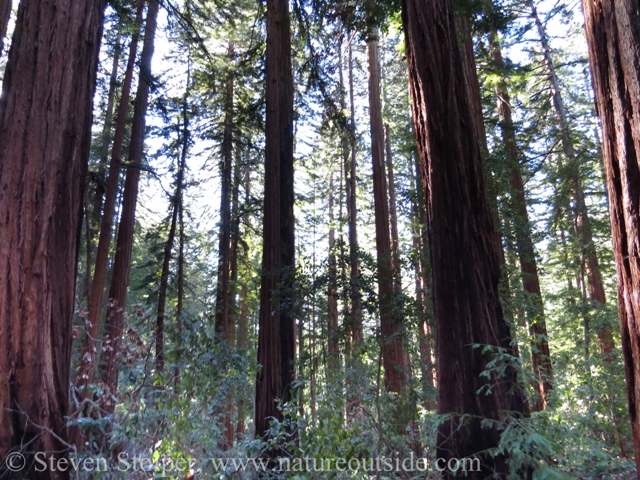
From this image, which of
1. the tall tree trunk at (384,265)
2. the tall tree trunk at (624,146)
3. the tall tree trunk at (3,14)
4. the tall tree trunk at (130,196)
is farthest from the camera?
the tall tree trunk at (130,196)

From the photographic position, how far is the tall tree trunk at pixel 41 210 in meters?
3.19

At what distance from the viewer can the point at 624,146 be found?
2.16 meters

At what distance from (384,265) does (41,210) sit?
16.8 ft

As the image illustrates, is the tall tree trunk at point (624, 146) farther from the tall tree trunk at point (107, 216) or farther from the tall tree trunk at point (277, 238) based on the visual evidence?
the tall tree trunk at point (107, 216)

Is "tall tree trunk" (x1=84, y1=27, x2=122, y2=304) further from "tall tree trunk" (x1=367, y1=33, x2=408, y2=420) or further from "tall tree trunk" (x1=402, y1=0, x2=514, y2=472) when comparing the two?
"tall tree trunk" (x1=402, y1=0, x2=514, y2=472)

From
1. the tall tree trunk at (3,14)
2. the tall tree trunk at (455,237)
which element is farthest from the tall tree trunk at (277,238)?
the tall tree trunk at (3,14)

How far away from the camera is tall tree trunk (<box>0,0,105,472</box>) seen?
126 inches

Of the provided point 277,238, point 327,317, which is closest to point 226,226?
point 277,238

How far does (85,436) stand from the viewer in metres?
3.66

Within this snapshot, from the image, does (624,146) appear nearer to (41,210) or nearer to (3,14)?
(41,210)

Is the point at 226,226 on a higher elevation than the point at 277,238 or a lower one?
higher

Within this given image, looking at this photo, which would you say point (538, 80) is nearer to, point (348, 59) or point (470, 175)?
point (348, 59)

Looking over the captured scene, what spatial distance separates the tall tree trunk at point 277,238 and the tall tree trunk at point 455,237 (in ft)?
10.8

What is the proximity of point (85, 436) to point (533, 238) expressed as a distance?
27.9ft
